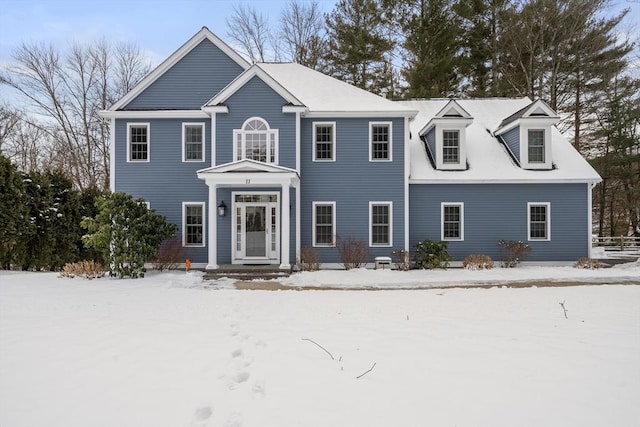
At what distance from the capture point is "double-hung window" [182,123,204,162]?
14102 mm

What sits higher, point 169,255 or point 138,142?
point 138,142

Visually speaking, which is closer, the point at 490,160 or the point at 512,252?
the point at 512,252

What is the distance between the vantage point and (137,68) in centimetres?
2653

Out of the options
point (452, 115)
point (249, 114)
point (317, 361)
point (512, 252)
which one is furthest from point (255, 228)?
point (317, 361)

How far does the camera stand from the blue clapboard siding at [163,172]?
1402cm

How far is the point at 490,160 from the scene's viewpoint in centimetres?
1495

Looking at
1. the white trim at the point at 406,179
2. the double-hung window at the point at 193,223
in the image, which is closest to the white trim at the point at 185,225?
the double-hung window at the point at 193,223

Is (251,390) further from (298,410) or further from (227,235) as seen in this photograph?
(227,235)

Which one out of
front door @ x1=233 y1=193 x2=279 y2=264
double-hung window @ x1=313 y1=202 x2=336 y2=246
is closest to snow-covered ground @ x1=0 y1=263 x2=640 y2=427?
front door @ x1=233 y1=193 x2=279 y2=264

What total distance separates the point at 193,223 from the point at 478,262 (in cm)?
1026

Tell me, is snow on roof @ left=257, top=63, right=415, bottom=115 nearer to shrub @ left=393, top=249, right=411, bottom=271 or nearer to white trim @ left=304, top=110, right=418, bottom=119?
white trim @ left=304, top=110, right=418, bottom=119

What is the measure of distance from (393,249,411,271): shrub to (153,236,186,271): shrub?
24.9ft

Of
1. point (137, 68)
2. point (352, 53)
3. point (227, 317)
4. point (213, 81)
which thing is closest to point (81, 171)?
point (137, 68)

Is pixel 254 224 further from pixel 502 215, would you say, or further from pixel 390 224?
pixel 502 215
